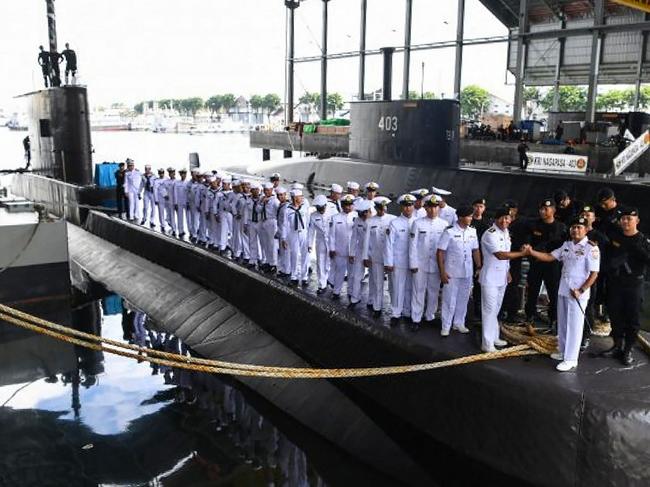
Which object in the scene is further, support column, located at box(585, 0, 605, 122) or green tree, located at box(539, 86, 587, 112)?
green tree, located at box(539, 86, 587, 112)

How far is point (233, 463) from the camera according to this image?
630 cm

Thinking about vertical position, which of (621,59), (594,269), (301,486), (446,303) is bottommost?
(301,486)

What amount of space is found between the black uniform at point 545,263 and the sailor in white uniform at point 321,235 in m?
2.62

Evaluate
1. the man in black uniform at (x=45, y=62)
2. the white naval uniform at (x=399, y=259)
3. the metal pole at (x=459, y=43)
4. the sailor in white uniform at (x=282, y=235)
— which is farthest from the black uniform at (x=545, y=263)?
the metal pole at (x=459, y=43)

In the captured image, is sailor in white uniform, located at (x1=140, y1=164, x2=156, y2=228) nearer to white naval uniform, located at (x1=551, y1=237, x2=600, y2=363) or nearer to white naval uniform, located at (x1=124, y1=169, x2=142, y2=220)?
white naval uniform, located at (x1=124, y1=169, x2=142, y2=220)

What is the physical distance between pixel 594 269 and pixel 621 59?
36.7m

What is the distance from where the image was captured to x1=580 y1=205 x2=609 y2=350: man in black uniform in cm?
539

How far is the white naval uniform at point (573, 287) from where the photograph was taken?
5055 millimetres

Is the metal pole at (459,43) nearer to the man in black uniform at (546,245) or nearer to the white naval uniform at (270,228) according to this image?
the white naval uniform at (270,228)

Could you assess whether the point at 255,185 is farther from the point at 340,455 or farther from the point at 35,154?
the point at 35,154

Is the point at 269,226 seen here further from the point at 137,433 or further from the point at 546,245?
the point at 546,245

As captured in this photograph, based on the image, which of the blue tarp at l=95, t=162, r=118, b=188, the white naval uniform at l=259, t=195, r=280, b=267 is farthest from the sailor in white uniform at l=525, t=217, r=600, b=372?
the blue tarp at l=95, t=162, r=118, b=188

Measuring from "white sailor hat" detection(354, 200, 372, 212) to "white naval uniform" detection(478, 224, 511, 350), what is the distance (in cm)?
179

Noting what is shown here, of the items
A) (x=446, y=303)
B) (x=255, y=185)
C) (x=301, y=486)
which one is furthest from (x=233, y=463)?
(x=255, y=185)
